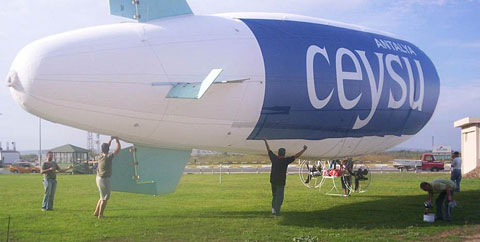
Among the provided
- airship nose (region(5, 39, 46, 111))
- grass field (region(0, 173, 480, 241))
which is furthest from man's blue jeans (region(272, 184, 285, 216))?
airship nose (region(5, 39, 46, 111))

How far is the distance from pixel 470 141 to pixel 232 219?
1021 inches

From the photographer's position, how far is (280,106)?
37.8 feet

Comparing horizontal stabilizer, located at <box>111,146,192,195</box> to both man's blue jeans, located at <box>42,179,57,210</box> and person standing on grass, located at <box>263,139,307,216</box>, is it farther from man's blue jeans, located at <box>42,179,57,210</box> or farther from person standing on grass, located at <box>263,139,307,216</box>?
man's blue jeans, located at <box>42,179,57,210</box>

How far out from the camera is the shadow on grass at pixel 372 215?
1241cm

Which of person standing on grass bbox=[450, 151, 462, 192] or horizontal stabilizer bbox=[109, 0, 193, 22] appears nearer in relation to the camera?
horizontal stabilizer bbox=[109, 0, 193, 22]

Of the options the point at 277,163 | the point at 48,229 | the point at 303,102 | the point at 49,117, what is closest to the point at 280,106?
the point at 303,102

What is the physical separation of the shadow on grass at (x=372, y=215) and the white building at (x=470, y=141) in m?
16.9

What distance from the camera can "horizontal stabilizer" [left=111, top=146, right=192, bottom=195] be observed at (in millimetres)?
11758

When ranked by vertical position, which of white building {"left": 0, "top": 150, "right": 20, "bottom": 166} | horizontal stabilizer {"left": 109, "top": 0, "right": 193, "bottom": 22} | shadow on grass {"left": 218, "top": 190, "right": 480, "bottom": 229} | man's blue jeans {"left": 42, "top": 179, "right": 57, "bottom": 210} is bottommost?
white building {"left": 0, "top": 150, "right": 20, "bottom": 166}

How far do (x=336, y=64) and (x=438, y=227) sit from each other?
4.46 metres

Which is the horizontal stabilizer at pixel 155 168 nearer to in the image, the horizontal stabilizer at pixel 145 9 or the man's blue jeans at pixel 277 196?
the man's blue jeans at pixel 277 196

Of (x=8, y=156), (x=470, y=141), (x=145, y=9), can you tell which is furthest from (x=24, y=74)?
(x=8, y=156)

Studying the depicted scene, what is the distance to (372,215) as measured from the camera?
548 inches

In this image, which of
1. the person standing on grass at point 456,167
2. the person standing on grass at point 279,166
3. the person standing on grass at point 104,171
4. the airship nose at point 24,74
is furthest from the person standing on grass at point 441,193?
the airship nose at point 24,74
